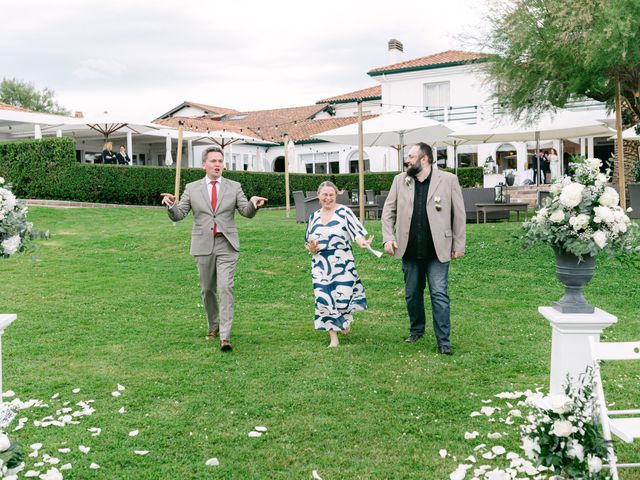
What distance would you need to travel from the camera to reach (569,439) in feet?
9.53

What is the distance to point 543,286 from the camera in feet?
29.5

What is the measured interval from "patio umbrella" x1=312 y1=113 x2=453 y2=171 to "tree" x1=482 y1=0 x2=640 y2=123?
97.6 inches

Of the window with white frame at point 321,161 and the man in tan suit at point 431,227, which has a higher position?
the window with white frame at point 321,161

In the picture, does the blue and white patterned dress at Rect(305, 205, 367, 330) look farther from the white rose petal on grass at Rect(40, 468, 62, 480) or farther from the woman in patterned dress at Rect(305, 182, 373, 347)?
the white rose petal on grass at Rect(40, 468, 62, 480)

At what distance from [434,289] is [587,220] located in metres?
2.34

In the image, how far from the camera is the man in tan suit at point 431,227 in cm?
598

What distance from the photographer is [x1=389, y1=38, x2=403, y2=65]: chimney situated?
37312 mm

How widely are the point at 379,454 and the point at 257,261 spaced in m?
7.36

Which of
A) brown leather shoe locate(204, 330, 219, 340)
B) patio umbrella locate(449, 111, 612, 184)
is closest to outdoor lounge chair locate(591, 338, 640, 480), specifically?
brown leather shoe locate(204, 330, 219, 340)

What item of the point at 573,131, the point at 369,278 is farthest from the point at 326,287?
the point at 573,131

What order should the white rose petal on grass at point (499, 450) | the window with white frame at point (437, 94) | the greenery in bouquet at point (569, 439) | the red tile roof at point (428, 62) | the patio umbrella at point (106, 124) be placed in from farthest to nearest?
1. the window with white frame at point (437, 94)
2. the red tile roof at point (428, 62)
3. the patio umbrella at point (106, 124)
4. the white rose petal on grass at point (499, 450)
5. the greenery in bouquet at point (569, 439)

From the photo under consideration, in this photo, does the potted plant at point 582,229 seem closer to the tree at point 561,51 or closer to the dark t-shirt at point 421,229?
the dark t-shirt at point 421,229

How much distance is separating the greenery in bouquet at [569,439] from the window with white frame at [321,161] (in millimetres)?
35560

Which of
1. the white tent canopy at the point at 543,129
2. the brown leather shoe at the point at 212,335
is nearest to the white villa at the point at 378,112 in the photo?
the white tent canopy at the point at 543,129
